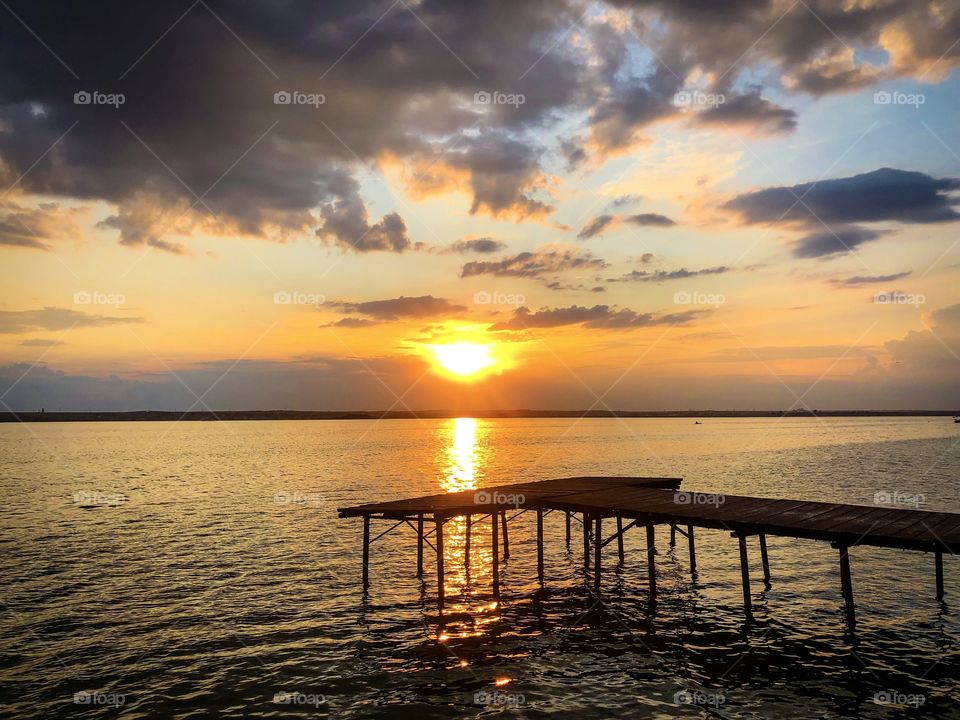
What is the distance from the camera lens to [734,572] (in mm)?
29781

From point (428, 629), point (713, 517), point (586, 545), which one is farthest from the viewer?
point (586, 545)

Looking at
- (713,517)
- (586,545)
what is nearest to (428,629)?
(713,517)

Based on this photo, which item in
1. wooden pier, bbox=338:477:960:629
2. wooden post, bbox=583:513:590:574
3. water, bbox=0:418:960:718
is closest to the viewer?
water, bbox=0:418:960:718

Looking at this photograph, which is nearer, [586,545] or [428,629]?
[428,629]

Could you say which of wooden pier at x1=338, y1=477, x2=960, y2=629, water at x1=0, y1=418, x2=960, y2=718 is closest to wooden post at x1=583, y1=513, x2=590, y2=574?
wooden pier at x1=338, y1=477, x2=960, y2=629

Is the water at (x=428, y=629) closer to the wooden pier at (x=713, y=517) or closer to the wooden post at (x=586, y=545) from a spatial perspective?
the wooden post at (x=586, y=545)

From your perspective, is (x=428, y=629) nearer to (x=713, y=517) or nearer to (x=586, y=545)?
(x=713, y=517)

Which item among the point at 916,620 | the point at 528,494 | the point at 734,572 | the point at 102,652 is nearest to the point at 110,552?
the point at 102,652

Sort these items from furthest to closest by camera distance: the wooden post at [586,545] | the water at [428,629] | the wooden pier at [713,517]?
the wooden post at [586,545], the wooden pier at [713,517], the water at [428,629]

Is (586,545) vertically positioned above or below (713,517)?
below

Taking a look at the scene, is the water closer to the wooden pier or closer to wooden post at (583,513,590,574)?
wooden post at (583,513,590,574)

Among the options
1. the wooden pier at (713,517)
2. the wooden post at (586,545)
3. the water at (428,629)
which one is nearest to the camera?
the water at (428,629)

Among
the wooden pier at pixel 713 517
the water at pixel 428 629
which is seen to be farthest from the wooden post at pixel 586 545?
the water at pixel 428 629

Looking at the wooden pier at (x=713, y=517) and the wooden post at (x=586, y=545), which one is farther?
the wooden post at (x=586, y=545)
